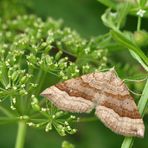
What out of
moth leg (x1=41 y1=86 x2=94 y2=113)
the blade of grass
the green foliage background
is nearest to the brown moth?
moth leg (x1=41 y1=86 x2=94 y2=113)

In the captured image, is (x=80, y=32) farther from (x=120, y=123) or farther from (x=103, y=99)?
(x=120, y=123)

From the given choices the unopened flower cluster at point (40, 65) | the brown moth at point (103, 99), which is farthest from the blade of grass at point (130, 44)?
the unopened flower cluster at point (40, 65)

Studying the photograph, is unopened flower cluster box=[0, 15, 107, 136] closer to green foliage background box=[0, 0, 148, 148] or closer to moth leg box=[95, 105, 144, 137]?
moth leg box=[95, 105, 144, 137]

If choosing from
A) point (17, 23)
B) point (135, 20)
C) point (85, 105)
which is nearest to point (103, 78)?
point (85, 105)

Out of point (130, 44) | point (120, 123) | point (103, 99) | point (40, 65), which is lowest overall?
point (120, 123)

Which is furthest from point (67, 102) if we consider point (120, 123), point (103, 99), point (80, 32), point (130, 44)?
point (80, 32)

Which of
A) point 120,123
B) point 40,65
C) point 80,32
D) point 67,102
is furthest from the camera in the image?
point 80,32

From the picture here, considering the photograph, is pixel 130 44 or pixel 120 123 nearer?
pixel 120 123

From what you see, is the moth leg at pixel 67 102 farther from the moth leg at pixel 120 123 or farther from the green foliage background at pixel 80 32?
the green foliage background at pixel 80 32
